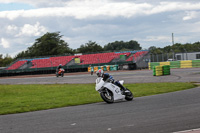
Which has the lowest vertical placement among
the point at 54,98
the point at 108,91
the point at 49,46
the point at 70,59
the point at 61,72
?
the point at 54,98

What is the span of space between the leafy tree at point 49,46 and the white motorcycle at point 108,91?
275 feet

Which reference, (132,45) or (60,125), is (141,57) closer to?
(60,125)

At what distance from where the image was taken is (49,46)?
3883 inches

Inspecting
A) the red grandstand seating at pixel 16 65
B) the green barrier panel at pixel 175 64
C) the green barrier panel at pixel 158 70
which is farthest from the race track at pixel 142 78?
the red grandstand seating at pixel 16 65

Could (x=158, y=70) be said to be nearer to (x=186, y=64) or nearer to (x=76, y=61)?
(x=186, y=64)

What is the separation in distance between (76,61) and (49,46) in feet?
130

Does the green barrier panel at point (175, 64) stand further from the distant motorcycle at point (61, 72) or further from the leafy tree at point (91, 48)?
the leafy tree at point (91, 48)

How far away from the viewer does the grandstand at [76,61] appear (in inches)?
2234

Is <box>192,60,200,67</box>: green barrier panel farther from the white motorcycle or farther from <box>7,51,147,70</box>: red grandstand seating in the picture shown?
the white motorcycle

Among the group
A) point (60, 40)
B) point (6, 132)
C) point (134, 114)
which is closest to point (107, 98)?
point (134, 114)

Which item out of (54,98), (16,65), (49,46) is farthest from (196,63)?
(49,46)

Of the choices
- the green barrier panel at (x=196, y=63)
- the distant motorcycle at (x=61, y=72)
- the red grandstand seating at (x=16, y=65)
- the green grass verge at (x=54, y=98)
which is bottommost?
the green grass verge at (x=54, y=98)

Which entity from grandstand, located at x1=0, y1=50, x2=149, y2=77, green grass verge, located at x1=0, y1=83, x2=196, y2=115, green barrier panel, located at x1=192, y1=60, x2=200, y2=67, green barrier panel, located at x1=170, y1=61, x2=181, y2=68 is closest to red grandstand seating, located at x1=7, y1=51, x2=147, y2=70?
grandstand, located at x1=0, y1=50, x2=149, y2=77

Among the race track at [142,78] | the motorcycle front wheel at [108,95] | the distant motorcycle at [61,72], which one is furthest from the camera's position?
the distant motorcycle at [61,72]
